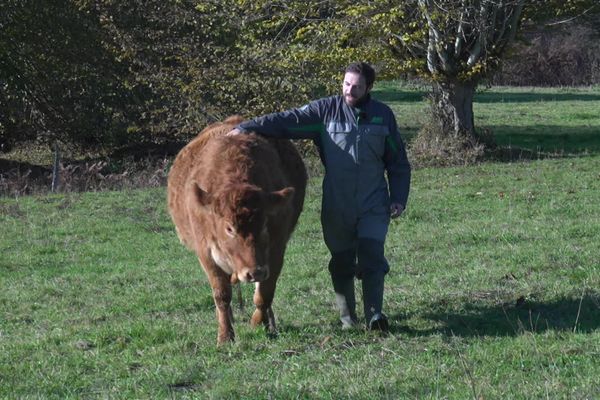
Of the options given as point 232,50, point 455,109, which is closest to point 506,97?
point 455,109

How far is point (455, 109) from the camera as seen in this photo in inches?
979

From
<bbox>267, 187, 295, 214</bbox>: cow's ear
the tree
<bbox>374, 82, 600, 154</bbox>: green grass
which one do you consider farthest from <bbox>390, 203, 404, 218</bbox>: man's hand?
the tree

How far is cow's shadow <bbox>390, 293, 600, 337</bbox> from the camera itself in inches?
311

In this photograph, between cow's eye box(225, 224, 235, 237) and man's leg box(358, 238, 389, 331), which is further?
man's leg box(358, 238, 389, 331)

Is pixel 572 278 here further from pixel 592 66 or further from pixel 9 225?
pixel 592 66

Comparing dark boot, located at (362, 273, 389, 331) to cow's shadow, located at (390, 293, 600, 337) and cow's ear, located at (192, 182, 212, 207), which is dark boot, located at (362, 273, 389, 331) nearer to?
cow's shadow, located at (390, 293, 600, 337)

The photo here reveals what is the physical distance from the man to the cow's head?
1.89 feet

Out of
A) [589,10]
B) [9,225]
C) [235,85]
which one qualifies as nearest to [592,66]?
[589,10]

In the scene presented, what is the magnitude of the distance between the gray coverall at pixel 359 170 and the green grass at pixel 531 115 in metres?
17.2

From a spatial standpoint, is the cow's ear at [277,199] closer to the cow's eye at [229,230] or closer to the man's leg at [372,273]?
the cow's eye at [229,230]

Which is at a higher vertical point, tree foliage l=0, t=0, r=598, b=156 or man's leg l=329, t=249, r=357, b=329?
tree foliage l=0, t=0, r=598, b=156

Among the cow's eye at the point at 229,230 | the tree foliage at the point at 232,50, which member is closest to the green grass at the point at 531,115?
the tree foliage at the point at 232,50

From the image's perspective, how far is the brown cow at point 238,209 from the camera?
770 centimetres

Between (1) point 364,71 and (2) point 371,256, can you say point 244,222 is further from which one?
(1) point 364,71
